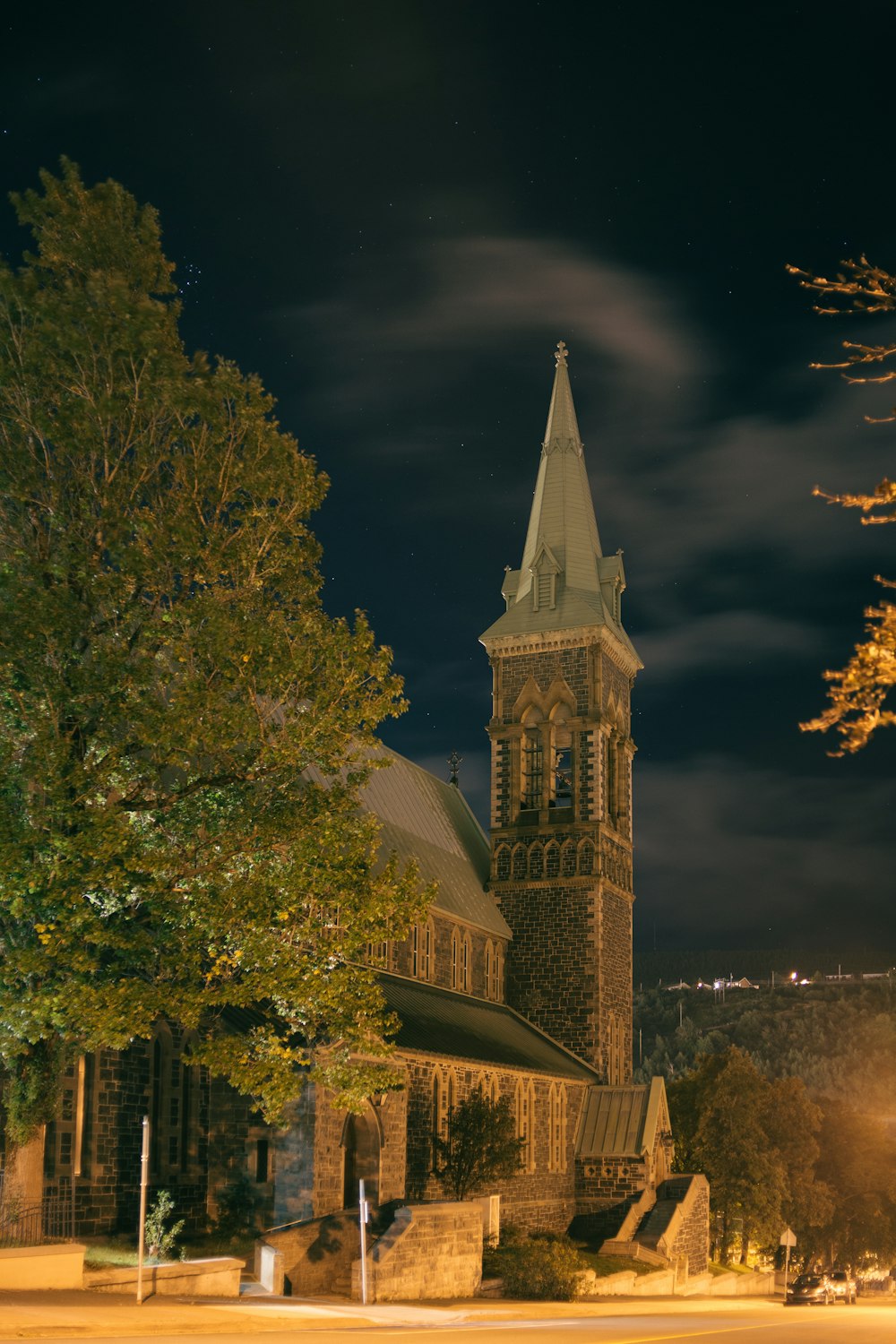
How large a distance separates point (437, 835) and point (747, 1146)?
18.2 meters

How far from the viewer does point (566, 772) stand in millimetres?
58969

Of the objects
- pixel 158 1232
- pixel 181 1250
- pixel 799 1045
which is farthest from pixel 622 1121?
pixel 799 1045

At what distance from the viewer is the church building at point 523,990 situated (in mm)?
30703

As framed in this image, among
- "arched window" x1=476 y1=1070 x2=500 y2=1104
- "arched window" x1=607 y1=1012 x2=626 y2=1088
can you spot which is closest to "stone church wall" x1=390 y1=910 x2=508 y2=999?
"arched window" x1=476 y1=1070 x2=500 y2=1104

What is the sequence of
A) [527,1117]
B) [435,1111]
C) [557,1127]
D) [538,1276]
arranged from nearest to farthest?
1. [538,1276]
2. [435,1111]
3. [527,1117]
4. [557,1127]

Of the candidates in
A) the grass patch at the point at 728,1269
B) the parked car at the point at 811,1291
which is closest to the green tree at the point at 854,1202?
the grass patch at the point at 728,1269

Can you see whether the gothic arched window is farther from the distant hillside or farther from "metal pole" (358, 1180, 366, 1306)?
the distant hillside

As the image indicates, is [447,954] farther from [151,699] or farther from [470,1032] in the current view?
[151,699]

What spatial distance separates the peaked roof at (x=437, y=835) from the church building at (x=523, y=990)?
0.43 feet

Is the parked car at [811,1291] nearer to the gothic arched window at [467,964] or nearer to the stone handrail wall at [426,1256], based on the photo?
the gothic arched window at [467,964]

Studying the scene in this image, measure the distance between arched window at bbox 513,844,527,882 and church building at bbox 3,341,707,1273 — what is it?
0.16 feet

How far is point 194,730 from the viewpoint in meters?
22.4

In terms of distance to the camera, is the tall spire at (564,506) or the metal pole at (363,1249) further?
the tall spire at (564,506)

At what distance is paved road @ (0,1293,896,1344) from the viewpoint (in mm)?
18281
